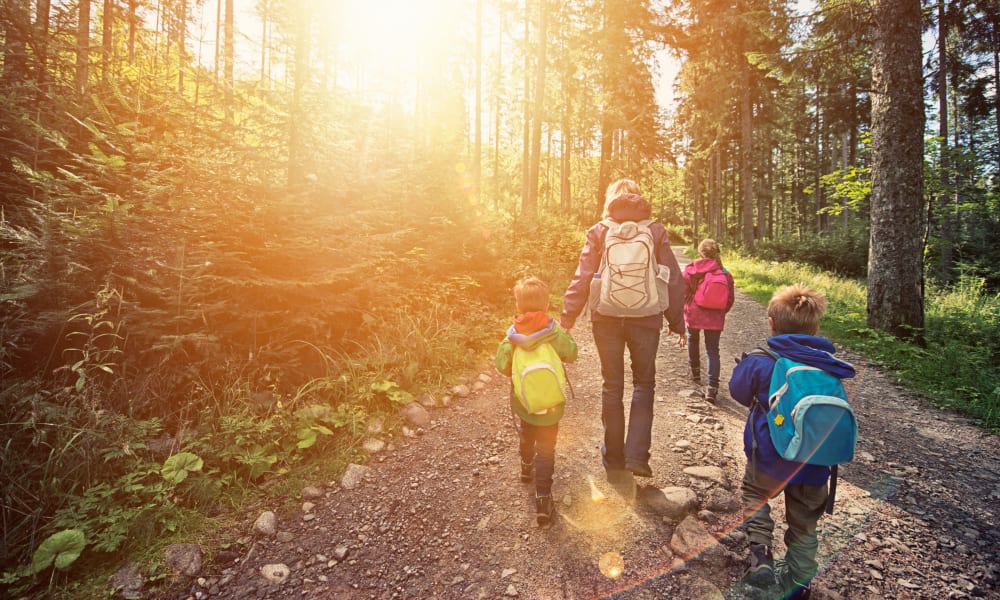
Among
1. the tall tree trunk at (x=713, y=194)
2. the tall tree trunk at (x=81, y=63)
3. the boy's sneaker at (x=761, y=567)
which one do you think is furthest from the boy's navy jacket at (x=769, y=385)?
the tall tree trunk at (x=713, y=194)

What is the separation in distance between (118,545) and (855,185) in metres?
17.9

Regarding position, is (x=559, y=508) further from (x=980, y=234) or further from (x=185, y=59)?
(x=980, y=234)

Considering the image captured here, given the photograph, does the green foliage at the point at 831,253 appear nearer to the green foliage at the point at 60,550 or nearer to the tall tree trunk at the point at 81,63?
the tall tree trunk at the point at 81,63

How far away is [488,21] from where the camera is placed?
68.1 feet

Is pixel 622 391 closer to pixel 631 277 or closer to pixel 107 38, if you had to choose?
pixel 631 277

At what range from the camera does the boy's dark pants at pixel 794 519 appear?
90.4 inches

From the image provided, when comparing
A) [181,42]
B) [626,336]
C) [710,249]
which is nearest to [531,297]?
[626,336]

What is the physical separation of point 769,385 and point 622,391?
1.15 meters

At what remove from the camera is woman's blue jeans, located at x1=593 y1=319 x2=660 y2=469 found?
11.2 feet

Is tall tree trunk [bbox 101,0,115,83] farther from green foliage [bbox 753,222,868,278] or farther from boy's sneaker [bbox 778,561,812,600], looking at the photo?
green foliage [bbox 753,222,868,278]

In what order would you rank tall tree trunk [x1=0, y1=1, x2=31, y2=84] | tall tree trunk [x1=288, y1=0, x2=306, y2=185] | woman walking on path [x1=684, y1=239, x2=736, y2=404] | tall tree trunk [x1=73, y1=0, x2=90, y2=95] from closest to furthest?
1. tall tree trunk [x1=0, y1=1, x2=31, y2=84]
2. tall tree trunk [x1=73, y1=0, x2=90, y2=95]
3. woman walking on path [x1=684, y1=239, x2=736, y2=404]
4. tall tree trunk [x1=288, y1=0, x2=306, y2=185]

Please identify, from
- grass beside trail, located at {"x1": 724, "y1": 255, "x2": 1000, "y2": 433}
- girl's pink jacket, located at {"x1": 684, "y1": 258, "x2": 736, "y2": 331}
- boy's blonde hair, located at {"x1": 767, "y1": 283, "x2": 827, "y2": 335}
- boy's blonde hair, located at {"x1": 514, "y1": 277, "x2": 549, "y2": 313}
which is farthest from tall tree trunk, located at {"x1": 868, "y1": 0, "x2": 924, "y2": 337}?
boy's blonde hair, located at {"x1": 514, "y1": 277, "x2": 549, "y2": 313}

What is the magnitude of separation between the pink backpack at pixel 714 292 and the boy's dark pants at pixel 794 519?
3.36 m

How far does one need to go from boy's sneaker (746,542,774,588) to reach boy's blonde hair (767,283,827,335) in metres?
1.28
